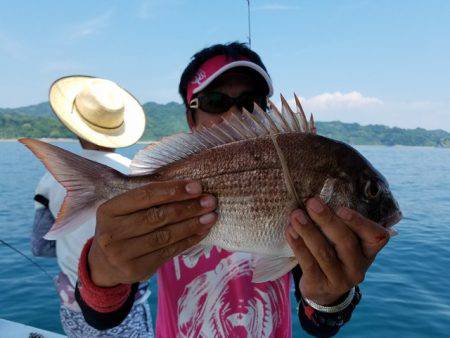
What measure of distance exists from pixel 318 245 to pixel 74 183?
1.14m

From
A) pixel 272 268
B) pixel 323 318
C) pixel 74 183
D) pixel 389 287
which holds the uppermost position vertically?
pixel 74 183

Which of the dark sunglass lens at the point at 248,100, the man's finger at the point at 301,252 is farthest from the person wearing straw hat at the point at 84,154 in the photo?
the man's finger at the point at 301,252

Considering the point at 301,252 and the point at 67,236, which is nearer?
the point at 301,252

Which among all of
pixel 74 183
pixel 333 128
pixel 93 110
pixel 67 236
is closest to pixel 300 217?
pixel 74 183

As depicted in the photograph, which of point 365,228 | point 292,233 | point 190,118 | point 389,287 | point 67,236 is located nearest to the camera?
point 365,228

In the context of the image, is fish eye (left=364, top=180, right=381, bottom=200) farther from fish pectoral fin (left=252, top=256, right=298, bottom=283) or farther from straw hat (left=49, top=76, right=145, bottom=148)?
straw hat (left=49, top=76, right=145, bottom=148)

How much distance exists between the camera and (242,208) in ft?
5.40

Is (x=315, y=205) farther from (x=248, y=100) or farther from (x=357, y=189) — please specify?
(x=248, y=100)

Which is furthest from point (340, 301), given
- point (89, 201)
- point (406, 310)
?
point (406, 310)

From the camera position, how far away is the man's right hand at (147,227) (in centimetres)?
149

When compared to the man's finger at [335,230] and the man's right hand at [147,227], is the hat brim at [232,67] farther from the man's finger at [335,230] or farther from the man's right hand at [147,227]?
the man's finger at [335,230]

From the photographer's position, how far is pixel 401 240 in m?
11.1

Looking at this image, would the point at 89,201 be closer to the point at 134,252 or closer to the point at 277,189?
the point at 134,252

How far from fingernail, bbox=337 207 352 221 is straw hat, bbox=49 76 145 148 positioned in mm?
2936
